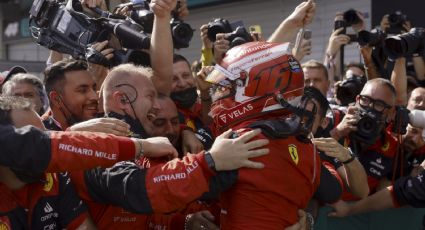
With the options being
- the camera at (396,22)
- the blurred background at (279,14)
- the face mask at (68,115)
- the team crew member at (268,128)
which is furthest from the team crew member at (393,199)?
the blurred background at (279,14)

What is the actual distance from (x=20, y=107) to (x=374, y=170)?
2835mm

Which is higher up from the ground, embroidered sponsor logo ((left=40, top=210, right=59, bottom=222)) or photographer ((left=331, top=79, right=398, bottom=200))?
embroidered sponsor logo ((left=40, top=210, right=59, bottom=222))

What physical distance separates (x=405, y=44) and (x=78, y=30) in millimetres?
2634

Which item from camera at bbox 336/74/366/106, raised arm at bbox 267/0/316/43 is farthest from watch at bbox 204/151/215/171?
camera at bbox 336/74/366/106

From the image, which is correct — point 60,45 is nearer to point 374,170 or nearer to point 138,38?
point 138,38

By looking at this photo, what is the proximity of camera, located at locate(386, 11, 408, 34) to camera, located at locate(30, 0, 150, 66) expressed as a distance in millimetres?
3451

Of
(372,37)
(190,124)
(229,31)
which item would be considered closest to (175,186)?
(190,124)

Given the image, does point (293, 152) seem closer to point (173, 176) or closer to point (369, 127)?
point (173, 176)

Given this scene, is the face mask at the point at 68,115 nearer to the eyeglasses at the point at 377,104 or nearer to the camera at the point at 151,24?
the camera at the point at 151,24

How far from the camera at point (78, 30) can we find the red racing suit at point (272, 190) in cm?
137

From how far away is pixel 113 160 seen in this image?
2.24 meters

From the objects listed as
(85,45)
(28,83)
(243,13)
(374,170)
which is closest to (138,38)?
(85,45)

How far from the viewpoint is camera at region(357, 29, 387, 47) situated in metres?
5.41

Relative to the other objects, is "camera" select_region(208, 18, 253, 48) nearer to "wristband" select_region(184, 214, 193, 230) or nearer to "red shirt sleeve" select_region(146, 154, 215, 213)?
"wristband" select_region(184, 214, 193, 230)
